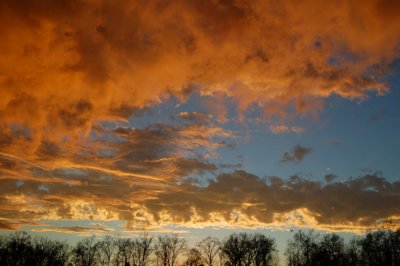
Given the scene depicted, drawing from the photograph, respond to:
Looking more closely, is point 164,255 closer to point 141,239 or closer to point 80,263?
point 141,239

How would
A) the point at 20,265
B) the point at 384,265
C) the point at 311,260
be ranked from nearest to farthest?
the point at 384,265 → the point at 311,260 → the point at 20,265

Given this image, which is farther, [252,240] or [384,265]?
[252,240]

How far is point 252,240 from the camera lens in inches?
3765

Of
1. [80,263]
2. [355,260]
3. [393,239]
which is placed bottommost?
[80,263]

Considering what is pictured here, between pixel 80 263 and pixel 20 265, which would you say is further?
pixel 80 263

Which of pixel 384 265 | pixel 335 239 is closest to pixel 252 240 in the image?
pixel 335 239

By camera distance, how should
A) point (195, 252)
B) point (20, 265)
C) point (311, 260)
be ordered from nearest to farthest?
point (311, 260)
point (20, 265)
point (195, 252)

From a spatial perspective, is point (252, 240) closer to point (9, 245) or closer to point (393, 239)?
point (393, 239)

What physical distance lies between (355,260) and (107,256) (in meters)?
78.4

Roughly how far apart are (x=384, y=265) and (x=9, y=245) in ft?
350

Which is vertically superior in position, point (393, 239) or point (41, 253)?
point (393, 239)

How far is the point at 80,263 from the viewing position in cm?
10725

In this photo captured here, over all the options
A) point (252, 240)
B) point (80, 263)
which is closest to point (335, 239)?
point (252, 240)

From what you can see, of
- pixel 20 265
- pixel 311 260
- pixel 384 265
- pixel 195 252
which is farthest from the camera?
pixel 195 252
